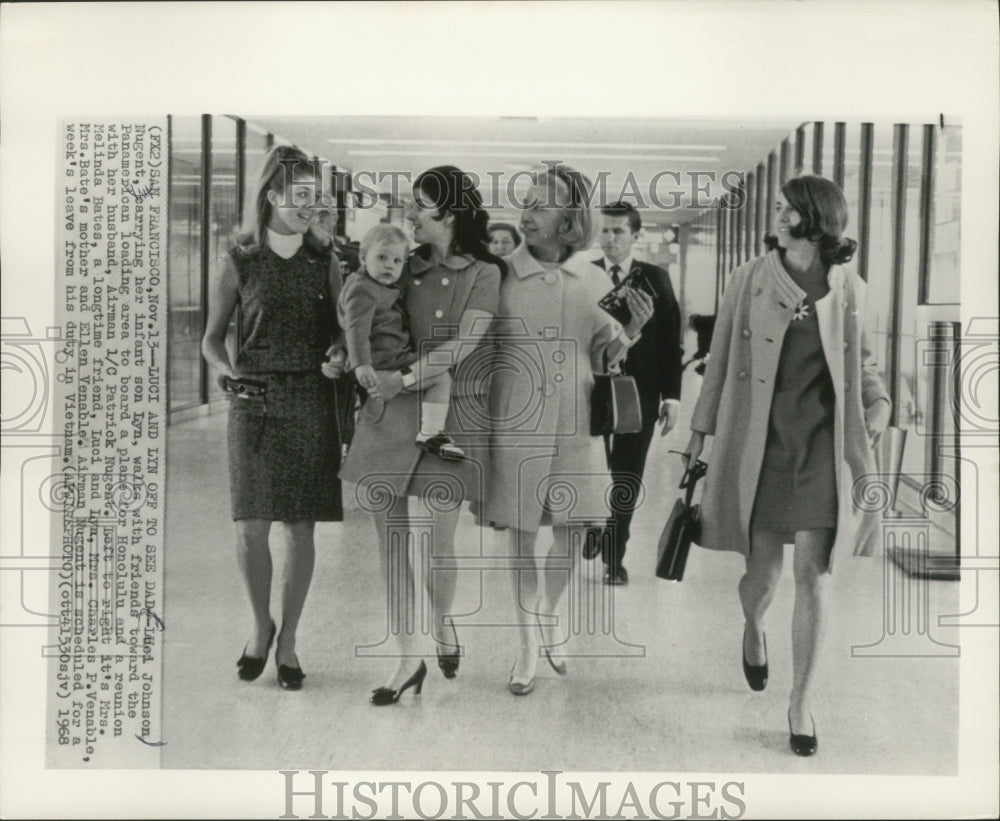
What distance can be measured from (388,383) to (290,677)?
95cm

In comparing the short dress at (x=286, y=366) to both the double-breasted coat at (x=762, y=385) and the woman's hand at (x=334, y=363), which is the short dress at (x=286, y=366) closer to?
the woman's hand at (x=334, y=363)

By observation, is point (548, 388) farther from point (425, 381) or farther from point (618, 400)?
point (425, 381)

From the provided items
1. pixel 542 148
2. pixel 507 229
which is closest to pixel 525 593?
pixel 507 229

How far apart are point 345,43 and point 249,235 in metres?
0.64

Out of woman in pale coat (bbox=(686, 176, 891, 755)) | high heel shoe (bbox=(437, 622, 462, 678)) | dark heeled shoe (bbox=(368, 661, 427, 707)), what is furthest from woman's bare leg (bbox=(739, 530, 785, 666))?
dark heeled shoe (bbox=(368, 661, 427, 707))

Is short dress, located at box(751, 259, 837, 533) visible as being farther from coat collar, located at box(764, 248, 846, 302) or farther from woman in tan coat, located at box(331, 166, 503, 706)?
woman in tan coat, located at box(331, 166, 503, 706)

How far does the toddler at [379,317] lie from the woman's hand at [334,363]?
24 millimetres

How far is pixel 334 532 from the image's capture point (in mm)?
3580

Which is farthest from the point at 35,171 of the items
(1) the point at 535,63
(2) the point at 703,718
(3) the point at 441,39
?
(2) the point at 703,718

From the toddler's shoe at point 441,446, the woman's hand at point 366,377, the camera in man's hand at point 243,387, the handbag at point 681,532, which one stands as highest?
the woman's hand at point 366,377

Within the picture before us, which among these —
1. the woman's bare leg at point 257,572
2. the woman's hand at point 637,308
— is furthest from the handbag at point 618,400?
the woman's bare leg at point 257,572

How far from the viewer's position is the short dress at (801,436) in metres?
3.51

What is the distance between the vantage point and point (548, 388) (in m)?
3.54

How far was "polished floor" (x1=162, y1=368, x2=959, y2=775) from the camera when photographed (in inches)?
141
